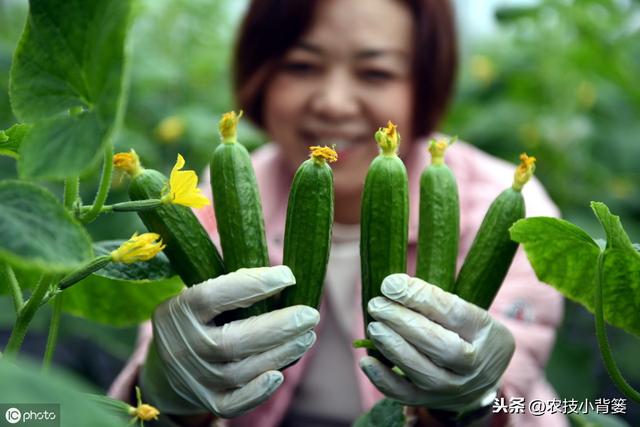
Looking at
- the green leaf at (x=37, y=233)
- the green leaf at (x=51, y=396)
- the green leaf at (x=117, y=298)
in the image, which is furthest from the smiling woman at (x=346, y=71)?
the green leaf at (x=51, y=396)

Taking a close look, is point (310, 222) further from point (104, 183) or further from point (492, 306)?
point (492, 306)

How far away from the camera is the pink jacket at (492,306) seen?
1.47m

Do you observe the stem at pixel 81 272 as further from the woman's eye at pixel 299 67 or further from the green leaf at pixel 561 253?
the woman's eye at pixel 299 67

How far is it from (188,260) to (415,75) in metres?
1.09

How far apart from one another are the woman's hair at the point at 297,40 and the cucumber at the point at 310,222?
36.2 inches

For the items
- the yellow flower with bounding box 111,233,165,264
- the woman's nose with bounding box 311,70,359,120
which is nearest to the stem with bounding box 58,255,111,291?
the yellow flower with bounding box 111,233,165,264

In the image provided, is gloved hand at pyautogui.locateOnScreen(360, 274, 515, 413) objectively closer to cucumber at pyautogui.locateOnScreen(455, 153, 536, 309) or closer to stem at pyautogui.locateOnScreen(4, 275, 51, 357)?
cucumber at pyautogui.locateOnScreen(455, 153, 536, 309)

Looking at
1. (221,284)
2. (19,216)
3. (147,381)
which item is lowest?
(147,381)

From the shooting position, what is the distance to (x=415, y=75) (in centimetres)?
184

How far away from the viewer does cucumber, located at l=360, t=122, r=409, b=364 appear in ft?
2.76

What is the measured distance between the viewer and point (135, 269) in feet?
2.85

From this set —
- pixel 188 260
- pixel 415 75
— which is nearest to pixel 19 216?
Answer: pixel 188 260

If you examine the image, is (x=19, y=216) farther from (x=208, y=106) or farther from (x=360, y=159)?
(x=208, y=106)

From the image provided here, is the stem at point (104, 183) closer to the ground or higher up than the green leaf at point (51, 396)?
higher up
